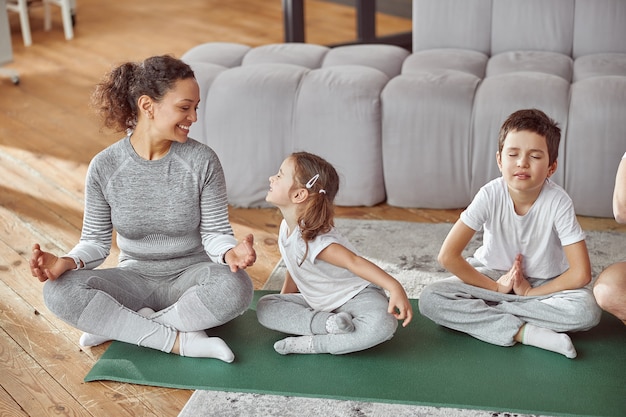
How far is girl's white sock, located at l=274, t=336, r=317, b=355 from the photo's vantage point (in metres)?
2.19

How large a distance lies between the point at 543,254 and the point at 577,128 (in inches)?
27.6

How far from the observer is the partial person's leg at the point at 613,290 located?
2107mm

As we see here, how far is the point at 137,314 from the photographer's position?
2219mm

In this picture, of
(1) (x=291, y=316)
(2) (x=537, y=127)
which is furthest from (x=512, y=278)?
(1) (x=291, y=316)

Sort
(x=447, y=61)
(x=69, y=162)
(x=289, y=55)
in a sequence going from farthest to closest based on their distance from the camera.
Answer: (x=69, y=162) < (x=289, y=55) < (x=447, y=61)

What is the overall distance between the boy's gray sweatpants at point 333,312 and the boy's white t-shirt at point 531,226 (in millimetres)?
298

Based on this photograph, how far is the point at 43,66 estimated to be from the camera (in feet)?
15.7

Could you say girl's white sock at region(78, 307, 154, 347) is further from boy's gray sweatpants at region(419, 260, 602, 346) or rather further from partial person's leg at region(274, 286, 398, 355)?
boy's gray sweatpants at region(419, 260, 602, 346)

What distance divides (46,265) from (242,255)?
442 mm

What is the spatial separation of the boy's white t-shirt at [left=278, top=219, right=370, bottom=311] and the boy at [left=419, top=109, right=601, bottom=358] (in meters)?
0.19

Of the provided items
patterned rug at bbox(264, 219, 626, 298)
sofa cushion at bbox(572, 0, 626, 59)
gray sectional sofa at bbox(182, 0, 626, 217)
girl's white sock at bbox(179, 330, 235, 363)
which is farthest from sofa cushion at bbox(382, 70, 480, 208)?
girl's white sock at bbox(179, 330, 235, 363)

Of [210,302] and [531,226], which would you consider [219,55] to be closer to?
[210,302]

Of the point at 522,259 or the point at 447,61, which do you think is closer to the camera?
the point at 522,259

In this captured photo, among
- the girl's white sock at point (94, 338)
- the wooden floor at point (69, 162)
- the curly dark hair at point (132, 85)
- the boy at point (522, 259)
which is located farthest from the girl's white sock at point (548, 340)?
the curly dark hair at point (132, 85)
